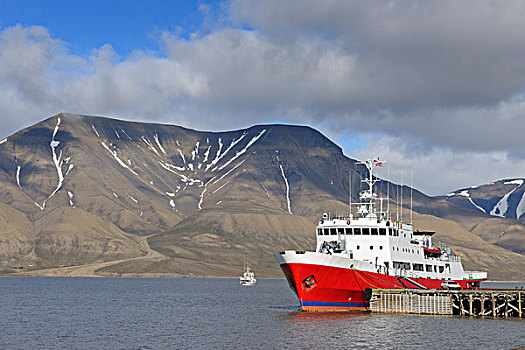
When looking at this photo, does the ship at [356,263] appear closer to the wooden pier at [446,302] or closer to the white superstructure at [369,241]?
the white superstructure at [369,241]

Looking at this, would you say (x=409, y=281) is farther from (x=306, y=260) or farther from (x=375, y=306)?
(x=306, y=260)

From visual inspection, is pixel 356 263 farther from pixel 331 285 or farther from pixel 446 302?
pixel 446 302

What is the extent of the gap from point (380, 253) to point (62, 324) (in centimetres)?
3817

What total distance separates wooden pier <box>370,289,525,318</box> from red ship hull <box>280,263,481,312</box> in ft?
4.80

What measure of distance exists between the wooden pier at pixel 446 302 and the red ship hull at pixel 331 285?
146 cm

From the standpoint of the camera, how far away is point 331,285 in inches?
3041

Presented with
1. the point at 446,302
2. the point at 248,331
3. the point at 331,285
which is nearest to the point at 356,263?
the point at 331,285

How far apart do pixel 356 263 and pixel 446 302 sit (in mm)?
13315

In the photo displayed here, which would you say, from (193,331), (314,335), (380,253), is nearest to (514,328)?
(380,253)

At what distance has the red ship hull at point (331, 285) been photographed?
76375 millimetres

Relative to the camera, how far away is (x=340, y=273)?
76812mm

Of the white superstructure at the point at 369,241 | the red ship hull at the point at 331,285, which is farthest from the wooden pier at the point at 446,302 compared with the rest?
the white superstructure at the point at 369,241

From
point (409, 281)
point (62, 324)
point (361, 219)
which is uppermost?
point (361, 219)

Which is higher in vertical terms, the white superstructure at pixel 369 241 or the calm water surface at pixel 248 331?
the white superstructure at pixel 369 241
